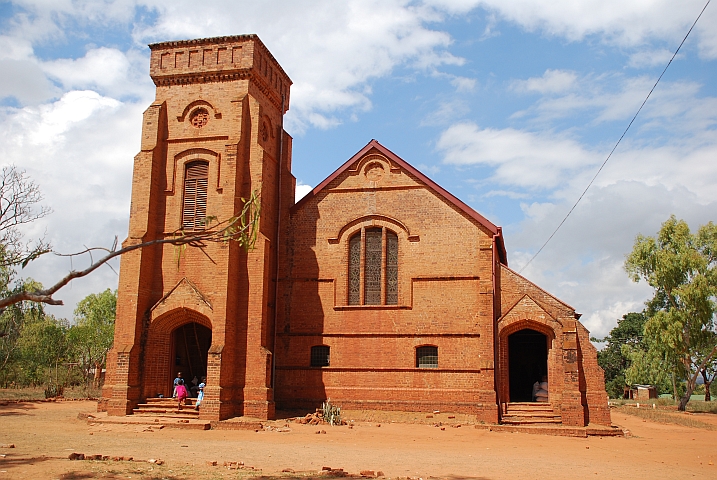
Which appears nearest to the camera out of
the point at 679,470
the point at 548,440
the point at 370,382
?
the point at 679,470

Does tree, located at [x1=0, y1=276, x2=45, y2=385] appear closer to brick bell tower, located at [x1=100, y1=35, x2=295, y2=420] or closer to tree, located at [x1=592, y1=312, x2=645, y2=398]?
brick bell tower, located at [x1=100, y1=35, x2=295, y2=420]

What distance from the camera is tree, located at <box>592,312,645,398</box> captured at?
6116 cm

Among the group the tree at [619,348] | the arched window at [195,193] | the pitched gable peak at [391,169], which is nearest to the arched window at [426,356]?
the pitched gable peak at [391,169]

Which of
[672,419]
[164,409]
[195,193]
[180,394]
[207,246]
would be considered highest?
[195,193]

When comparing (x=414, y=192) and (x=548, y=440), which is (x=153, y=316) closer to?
(x=414, y=192)

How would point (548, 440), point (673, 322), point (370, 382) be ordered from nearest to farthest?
point (548, 440)
point (370, 382)
point (673, 322)

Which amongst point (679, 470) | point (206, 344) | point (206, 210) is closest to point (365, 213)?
point (206, 210)

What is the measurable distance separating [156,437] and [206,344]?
732 centimetres

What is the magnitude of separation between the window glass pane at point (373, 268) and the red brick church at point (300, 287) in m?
0.05

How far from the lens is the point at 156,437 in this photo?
1708 centimetres

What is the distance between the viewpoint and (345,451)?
1484cm

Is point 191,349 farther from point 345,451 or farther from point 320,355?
point 345,451

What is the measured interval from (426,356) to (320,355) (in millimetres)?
3973

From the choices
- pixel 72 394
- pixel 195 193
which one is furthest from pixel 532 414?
pixel 72 394
